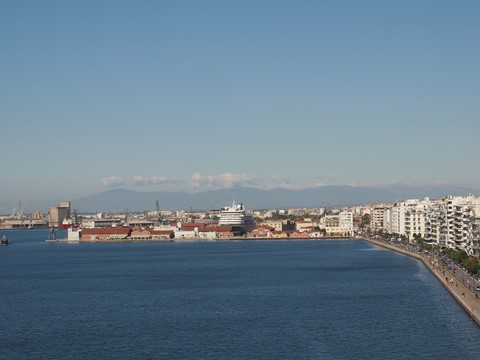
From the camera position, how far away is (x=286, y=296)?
1097 inches

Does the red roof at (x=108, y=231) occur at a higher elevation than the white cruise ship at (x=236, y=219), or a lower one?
lower

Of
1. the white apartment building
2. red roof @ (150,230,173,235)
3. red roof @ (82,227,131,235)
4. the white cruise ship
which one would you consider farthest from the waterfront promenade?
the white cruise ship

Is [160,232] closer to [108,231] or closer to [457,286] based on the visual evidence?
[108,231]

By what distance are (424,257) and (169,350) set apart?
27.2 meters

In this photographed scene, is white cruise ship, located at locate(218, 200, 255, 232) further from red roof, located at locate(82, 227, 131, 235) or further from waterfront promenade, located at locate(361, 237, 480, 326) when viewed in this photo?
waterfront promenade, located at locate(361, 237, 480, 326)

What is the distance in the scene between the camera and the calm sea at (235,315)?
18641mm

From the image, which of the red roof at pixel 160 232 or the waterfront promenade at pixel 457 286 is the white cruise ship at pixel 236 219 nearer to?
the red roof at pixel 160 232

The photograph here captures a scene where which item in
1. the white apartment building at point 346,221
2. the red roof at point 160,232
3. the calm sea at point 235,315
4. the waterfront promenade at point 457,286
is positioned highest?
the white apartment building at point 346,221

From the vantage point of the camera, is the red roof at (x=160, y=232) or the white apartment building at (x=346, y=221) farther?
the red roof at (x=160, y=232)

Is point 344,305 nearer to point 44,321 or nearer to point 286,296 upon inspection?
point 286,296

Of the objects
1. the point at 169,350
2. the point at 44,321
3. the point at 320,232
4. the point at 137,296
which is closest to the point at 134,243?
the point at 320,232

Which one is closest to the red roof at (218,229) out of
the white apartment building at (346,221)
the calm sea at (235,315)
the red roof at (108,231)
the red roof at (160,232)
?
the red roof at (160,232)

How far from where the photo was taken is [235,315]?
77.2 ft

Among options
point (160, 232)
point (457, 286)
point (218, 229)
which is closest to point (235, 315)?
point (457, 286)
